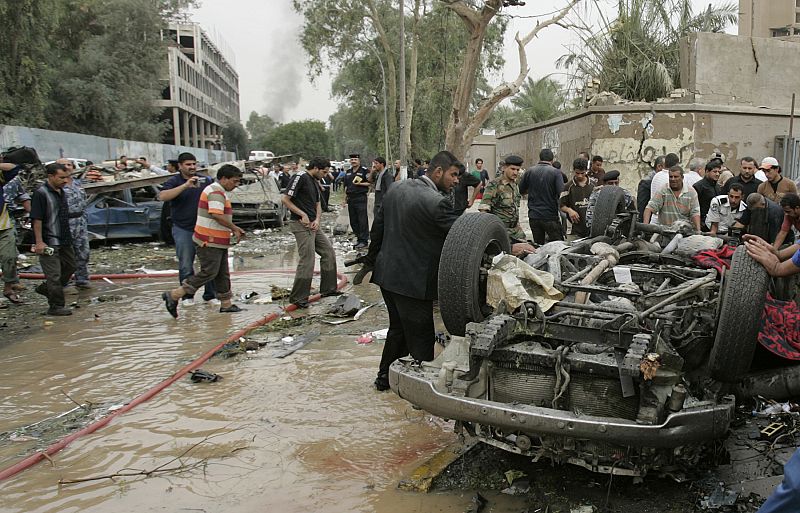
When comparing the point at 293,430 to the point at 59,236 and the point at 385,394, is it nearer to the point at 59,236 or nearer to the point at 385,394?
the point at 385,394

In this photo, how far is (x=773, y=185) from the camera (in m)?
7.54

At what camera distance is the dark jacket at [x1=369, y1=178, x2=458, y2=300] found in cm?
451

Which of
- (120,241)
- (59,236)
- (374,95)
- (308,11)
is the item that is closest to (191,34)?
(374,95)

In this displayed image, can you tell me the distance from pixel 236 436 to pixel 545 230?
5.63 metres

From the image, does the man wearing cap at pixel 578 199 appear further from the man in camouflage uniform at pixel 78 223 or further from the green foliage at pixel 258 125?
the green foliage at pixel 258 125

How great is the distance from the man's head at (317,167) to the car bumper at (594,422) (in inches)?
213

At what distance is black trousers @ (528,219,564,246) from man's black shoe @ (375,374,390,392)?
4305 mm

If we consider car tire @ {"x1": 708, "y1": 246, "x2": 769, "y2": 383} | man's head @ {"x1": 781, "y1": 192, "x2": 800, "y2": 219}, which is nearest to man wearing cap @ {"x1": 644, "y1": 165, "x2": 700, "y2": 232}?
man's head @ {"x1": 781, "y1": 192, "x2": 800, "y2": 219}

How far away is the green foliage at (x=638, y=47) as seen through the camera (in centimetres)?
1554

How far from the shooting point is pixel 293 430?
14.3 feet

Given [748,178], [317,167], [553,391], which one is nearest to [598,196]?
[748,178]

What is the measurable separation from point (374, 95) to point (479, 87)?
6217 millimetres

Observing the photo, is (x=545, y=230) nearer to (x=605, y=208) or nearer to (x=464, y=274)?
(x=605, y=208)

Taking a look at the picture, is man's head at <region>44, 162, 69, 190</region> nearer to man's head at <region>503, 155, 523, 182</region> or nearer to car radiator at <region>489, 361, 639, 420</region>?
man's head at <region>503, 155, 523, 182</region>
